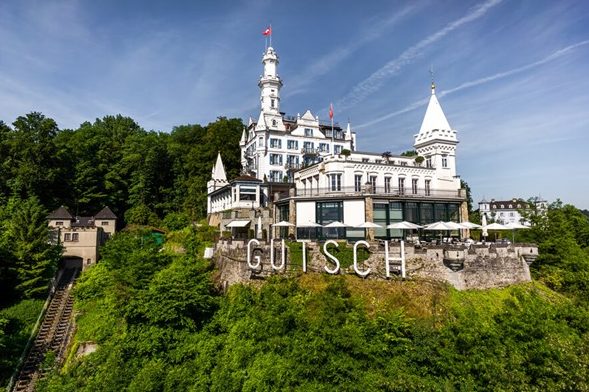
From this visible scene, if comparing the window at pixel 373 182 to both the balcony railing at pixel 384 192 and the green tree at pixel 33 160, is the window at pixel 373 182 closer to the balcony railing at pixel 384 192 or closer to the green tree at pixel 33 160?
the balcony railing at pixel 384 192

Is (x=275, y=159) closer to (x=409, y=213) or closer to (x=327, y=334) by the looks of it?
(x=409, y=213)

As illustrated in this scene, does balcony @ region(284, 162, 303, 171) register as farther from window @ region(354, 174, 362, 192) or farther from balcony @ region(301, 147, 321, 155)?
window @ region(354, 174, 362, 192)

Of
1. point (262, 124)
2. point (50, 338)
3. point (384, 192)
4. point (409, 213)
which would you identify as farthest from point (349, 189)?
point (50, 338)

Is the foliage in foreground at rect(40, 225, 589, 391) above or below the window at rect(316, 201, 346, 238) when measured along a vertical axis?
below

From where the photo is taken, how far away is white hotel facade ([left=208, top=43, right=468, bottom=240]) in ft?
107

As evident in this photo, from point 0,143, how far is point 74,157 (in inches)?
329

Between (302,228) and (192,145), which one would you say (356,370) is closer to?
(302,228)

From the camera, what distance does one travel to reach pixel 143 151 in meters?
52.8

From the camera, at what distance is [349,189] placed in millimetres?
33219

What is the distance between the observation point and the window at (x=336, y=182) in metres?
33.7

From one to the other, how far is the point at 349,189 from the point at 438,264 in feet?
38.3

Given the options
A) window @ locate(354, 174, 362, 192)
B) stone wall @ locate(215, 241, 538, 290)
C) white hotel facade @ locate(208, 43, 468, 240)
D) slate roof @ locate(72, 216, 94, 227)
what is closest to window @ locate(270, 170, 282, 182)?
white hotel facade @ locate(208, 43, 468, 240)

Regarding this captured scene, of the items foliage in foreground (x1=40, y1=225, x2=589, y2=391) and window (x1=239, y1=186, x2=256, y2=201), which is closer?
foliage in foreground (x1=40, y1=225, x2=589, y2=391)

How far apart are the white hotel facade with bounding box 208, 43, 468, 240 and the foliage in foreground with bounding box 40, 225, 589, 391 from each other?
8892 mm
